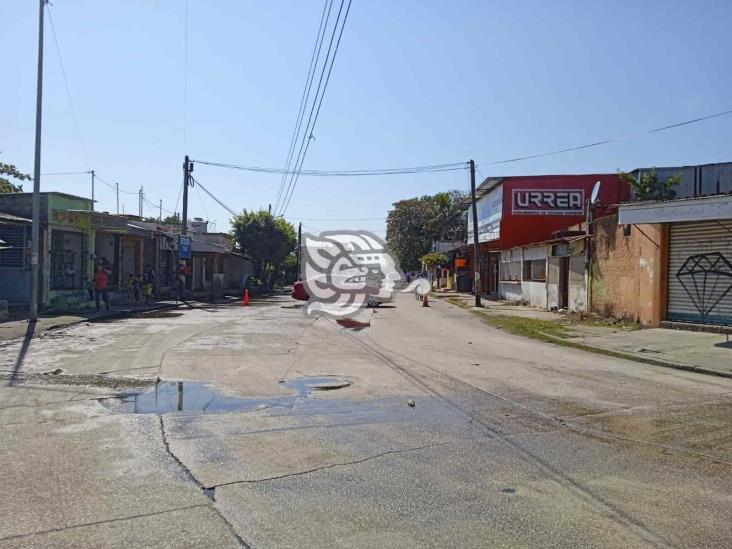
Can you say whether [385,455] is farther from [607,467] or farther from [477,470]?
[607,467]

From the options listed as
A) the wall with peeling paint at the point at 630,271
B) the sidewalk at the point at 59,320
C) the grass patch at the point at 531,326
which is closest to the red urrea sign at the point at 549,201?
the grass patch at the point at 531,326

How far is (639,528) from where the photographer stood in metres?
4.38

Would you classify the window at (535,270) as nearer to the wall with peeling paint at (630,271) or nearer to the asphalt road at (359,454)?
the wall with peeling paint at (630,271)

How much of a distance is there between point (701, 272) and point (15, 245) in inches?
888

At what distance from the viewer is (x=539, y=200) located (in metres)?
36.9

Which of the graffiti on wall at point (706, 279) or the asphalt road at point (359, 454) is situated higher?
the graffiti on wall at point (706, 279)

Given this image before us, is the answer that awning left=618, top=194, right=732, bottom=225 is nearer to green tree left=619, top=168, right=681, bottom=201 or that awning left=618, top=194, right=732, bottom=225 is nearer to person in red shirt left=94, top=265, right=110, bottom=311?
green tree left=619, top=168, right=681, bottom=201

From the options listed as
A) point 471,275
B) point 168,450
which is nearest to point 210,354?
point 168,450

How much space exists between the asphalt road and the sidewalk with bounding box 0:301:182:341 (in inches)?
172

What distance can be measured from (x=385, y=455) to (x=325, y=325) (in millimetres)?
14093

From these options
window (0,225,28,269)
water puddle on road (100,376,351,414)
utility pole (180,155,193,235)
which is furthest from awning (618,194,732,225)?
utility pole (180,155,193,235)

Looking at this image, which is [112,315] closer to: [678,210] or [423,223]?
[678,210]

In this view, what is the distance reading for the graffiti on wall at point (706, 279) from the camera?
1654cm

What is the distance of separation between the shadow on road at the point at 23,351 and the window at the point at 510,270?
2409 cm
